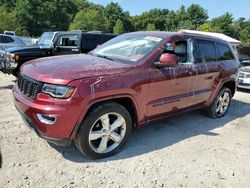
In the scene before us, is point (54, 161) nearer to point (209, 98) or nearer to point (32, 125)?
point (32, 125)

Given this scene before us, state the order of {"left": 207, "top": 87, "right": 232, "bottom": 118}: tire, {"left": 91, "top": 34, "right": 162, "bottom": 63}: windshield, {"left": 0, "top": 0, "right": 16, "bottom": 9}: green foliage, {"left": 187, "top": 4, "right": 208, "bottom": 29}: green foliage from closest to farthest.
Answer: {"left": 91, "top": 34, "right": 162, "bottom": 63}: windshield → {"left": 207, "top": 87, "right": 232, "bottom": 118}: tire → {"left": 0, "top": 0, "right": 16, "bottom": 9}: green foliage → {"left": 187, "top": 4, "right": 208, "bottom": 29}: green foliage

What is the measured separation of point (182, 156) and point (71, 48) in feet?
20.6

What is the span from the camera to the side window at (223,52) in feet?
20.1

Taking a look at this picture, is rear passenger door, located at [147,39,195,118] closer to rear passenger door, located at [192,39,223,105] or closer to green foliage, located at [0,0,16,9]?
rear passenger door, located at [192,39,223,105]

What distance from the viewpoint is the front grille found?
369 cm

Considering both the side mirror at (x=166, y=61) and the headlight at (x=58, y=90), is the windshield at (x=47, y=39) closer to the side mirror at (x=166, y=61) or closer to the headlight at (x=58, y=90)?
the side mirror at (x=166, y=61)

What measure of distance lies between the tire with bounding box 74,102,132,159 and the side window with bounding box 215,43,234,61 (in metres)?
2.92

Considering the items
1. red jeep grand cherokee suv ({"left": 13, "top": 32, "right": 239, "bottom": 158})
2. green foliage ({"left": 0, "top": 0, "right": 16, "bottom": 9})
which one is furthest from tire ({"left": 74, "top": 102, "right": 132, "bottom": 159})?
green foliage ({"left": 0, "top": 0, "right": 16, "bottom": 9})

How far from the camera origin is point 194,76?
5.22 metres

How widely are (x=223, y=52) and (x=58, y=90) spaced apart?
4.09 metres

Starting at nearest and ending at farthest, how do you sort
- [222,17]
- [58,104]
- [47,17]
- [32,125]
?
[58,104] → [32,125] → [47,17] → [222,17]

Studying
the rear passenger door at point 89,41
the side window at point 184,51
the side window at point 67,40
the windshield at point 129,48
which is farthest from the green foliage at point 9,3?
the side window at point 184,51

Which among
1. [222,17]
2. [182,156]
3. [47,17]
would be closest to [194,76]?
[182,156]

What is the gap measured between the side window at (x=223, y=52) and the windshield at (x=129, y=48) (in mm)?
1892
